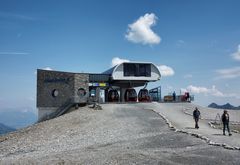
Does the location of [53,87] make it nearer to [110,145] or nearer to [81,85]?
[81,85]

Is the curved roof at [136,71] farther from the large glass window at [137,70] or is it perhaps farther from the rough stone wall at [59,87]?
the rough stone wall at [59,87]

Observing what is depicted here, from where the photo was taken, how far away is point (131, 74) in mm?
50250

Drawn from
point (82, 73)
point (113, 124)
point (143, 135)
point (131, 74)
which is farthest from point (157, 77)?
point (143, 135)

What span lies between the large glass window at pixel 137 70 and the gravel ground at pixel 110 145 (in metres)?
18.8

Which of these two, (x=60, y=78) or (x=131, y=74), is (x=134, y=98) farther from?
(x=60, y=78)

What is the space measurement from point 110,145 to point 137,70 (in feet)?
105

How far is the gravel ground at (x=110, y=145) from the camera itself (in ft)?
49.5

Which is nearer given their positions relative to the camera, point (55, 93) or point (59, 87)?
point (59, 87)

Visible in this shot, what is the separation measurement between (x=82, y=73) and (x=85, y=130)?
20947mm

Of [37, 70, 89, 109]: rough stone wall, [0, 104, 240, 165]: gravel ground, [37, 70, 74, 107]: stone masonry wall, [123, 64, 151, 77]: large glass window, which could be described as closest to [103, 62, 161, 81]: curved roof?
[123, 64, 151, 77]: large glass window

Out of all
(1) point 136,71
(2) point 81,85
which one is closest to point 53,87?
(2) point 81,85

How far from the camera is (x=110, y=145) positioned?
19.3 m

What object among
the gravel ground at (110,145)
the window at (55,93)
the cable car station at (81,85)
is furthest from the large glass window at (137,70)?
the gravel ground at (110,145)

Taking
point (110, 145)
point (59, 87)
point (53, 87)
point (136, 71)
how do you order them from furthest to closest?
point (136, 71), point (53, 87), point (59, 87), point (110, 145)
